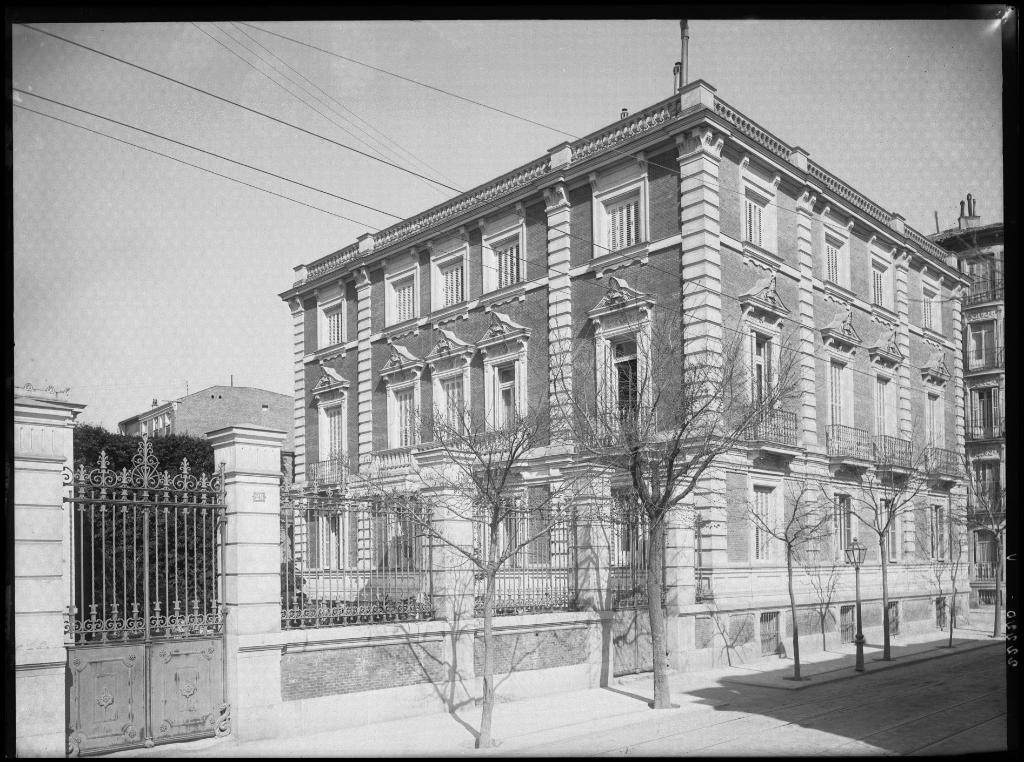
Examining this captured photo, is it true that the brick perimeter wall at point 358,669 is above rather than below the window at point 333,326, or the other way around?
below

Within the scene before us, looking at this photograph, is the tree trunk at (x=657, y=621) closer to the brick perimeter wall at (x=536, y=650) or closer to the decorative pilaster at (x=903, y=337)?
the brick perimeter wall at (x=536, y=650)

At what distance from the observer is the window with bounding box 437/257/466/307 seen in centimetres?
2895

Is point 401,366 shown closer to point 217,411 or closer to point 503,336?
point 503,336

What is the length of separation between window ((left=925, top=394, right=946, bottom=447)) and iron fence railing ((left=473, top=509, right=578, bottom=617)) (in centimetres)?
1658

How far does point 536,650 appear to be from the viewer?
16516 millimetres

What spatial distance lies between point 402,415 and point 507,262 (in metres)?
6.52

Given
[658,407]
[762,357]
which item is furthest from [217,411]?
[658,407]

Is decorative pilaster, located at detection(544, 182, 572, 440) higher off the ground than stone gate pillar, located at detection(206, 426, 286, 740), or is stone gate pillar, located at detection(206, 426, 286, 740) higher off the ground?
decorative pilaster, located at detection(544, 182, 572, 440)

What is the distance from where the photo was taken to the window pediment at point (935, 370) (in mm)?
29594

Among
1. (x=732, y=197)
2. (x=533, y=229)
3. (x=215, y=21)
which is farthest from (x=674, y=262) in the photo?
(x=215, y=21)

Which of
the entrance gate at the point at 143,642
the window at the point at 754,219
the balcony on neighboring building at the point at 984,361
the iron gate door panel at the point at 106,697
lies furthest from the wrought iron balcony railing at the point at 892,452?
the iron gate door panel at the point at 106,697

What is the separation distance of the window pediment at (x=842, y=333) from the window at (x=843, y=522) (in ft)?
13.6

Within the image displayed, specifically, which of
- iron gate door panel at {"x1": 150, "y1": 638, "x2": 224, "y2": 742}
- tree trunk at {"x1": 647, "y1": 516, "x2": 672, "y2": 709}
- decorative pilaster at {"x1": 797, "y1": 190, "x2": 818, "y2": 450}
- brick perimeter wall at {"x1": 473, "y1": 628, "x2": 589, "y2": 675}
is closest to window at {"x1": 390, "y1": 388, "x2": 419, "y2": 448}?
decorative pilaster at {"x1": 797, "y1": 190, "x2": 818, "y2": 450}

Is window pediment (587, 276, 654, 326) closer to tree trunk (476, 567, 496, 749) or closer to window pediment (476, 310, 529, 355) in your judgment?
window pediment (476, 310, 529, 355)
